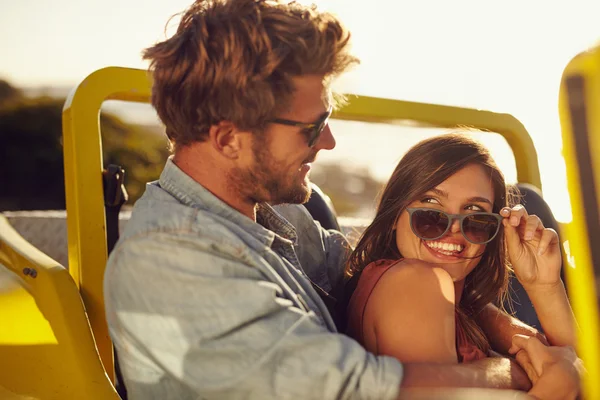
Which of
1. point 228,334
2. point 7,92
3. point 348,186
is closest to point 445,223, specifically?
point 228,334

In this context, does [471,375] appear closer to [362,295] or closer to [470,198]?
[362,295]

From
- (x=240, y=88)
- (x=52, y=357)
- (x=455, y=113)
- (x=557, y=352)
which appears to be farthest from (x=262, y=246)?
(x=455, y=113)

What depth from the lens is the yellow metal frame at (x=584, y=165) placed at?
→ 736mm

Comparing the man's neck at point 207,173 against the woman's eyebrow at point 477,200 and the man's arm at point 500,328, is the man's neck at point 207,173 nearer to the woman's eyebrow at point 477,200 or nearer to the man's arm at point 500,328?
the woman's eyebrow at point 477,200

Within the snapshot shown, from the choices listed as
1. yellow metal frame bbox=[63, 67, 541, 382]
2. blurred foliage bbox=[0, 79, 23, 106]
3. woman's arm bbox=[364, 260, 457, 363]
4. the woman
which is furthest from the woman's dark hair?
blurred foliage bbox=[0, 79, 23, 106]

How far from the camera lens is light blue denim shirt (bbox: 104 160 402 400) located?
1.20 metres

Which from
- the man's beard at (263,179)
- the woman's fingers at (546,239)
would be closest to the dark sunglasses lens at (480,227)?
the woman's fingers at (546,239)

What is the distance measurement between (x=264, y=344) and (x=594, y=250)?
A: 2.09ft

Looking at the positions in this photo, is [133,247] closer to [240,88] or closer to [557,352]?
[240,88]

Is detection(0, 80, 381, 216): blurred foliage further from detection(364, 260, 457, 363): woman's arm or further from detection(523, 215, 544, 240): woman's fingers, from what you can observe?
detection(364, 260, 457, 363): woman's arm

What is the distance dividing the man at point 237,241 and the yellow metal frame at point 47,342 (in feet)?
0.38

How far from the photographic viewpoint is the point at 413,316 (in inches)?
55.1

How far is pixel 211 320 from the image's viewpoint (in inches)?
48.1

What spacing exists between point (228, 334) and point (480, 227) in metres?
0.80
